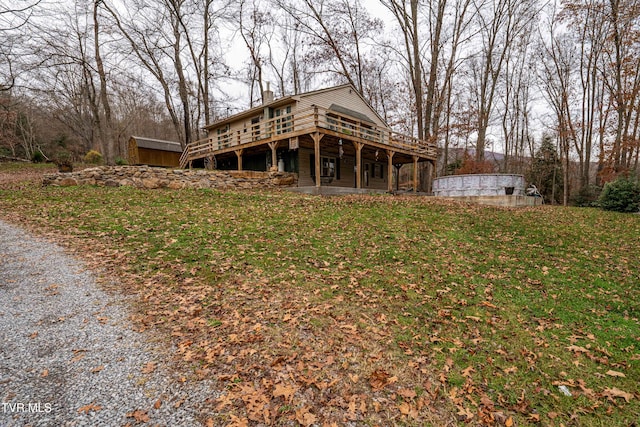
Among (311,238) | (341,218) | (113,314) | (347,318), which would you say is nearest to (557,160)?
(341,218)

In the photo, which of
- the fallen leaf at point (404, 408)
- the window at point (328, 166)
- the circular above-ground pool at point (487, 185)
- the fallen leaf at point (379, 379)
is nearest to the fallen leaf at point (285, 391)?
the fallen leaf at point (379, 379)

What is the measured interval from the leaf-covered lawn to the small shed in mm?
15916

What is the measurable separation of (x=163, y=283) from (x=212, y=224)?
3.07 m

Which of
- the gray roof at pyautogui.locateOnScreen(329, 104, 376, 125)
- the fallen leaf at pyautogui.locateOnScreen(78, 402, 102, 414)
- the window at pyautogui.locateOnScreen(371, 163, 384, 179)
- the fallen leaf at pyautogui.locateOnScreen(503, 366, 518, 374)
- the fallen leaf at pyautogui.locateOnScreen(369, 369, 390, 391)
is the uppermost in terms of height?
the gray roof at pyautogui.locateOnScreen(329, 104, 376, 125)

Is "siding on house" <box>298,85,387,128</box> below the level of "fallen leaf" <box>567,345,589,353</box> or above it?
above

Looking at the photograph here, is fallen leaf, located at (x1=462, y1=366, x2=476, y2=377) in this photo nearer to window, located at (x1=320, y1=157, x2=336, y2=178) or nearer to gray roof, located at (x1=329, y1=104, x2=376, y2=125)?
window, located at (x1=320, y1=157, x2=336, y2=178)

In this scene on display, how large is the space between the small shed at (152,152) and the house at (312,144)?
3832 mm

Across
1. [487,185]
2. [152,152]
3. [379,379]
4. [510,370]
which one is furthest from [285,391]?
[152,152]

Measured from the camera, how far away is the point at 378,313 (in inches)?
159

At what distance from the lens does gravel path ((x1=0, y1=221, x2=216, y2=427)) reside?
2.31 metres

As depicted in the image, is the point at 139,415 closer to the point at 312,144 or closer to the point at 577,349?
the point at 577,349

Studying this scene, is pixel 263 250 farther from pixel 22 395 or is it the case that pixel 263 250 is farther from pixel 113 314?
pixel 22 395

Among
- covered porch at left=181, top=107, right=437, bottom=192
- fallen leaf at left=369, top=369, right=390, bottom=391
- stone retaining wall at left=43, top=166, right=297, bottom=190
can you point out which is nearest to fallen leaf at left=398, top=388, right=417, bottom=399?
fallen leaf at left=369, top=369, right=390, bottom=391

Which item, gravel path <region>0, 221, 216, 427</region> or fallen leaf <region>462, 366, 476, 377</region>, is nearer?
gravel path <region>0, 221, 216, 427</region>
